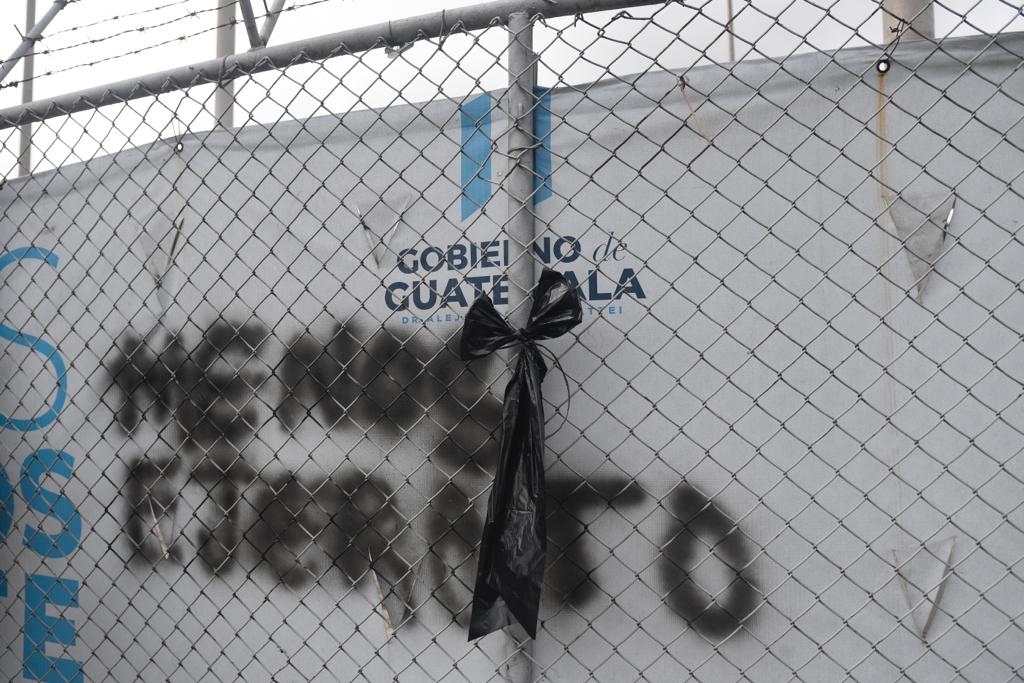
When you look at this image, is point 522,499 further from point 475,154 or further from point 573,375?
point 475,154

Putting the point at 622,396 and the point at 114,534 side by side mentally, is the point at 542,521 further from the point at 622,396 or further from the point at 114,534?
the point at 114,534

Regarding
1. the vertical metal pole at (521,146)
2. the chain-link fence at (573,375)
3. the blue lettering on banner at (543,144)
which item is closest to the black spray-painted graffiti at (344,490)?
the chain-link fence at (573,375)

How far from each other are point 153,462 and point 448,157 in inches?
48.5

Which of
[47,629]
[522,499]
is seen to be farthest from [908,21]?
[47,629]

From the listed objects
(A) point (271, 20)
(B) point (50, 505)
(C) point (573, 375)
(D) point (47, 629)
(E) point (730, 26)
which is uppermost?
(A) point (271, 20)

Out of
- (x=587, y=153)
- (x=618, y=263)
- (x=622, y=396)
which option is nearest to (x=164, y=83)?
(x=587, y=153)

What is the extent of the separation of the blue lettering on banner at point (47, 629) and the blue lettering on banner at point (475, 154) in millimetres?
1669

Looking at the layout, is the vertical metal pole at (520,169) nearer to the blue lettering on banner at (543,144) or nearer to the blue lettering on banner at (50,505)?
the blue lettering on banner at (543,144)

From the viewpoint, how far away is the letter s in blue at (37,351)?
7.52 feet

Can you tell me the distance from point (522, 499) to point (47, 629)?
1644 millimetres

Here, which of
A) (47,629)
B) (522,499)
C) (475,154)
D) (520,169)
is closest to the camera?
(522,499)

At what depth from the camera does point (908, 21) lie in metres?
1.70

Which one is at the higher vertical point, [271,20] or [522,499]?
[271,20]

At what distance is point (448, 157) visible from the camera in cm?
192
